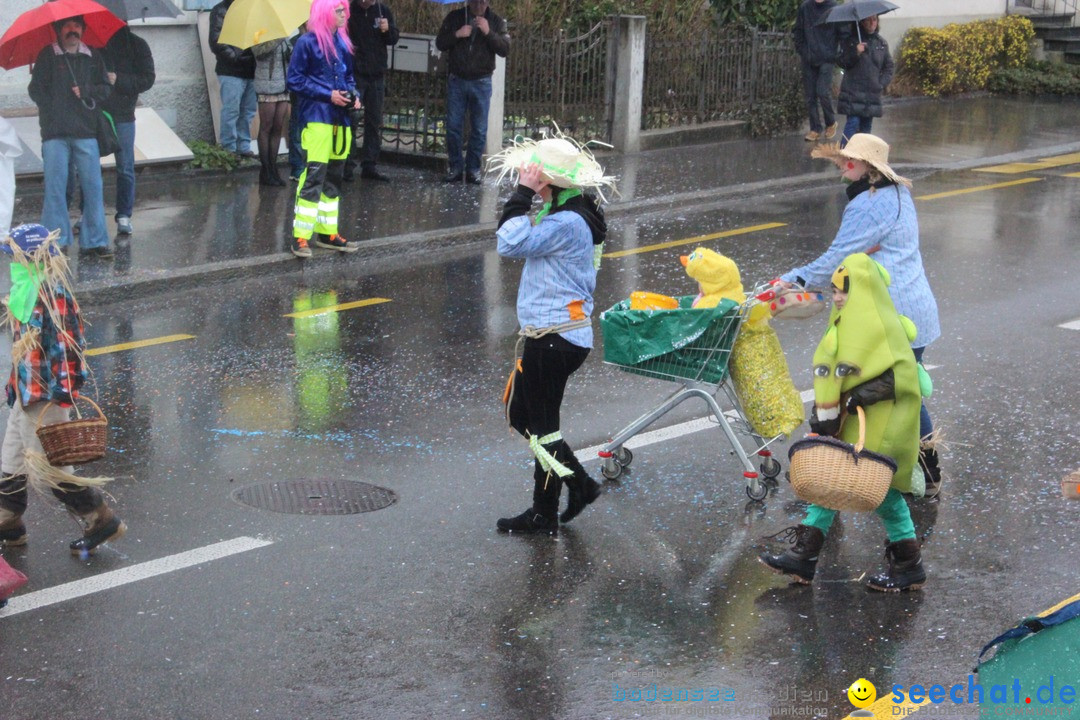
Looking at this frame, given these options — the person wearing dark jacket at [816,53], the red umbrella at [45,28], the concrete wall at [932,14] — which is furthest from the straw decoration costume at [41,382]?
the concrete wall at [932,14]

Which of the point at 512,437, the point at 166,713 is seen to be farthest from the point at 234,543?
the point at 512,437

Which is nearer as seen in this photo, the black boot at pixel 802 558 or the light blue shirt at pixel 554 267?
the black boot at pixel 802 558

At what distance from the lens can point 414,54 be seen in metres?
15.9

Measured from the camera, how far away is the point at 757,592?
5.70 meters

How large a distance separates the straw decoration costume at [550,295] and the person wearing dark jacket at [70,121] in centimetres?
587

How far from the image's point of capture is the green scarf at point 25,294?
223 inches

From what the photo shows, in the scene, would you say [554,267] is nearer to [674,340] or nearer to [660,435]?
[674,340]

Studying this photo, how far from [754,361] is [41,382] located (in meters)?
3.13

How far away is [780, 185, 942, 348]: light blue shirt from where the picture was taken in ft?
21.0

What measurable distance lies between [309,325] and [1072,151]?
13.5 meters

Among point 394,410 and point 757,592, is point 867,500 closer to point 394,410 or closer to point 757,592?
point 757,592

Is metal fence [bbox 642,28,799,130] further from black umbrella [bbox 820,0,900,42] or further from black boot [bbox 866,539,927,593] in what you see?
black boot [bbox 866,539,927,593]

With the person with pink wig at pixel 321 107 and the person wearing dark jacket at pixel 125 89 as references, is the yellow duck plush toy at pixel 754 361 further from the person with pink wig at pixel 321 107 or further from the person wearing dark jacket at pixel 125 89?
the person wearing dark jacket at pixel 125 89

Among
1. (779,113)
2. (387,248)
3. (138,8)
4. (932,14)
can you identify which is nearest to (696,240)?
(387,248)
